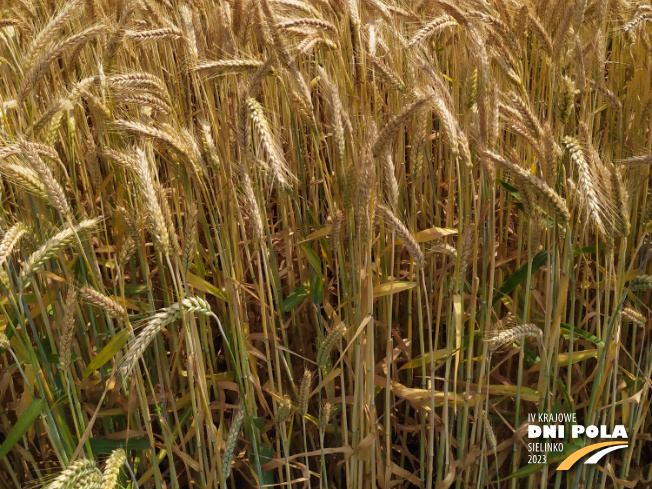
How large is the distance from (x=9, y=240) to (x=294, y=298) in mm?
777

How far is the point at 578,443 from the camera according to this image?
1649mm

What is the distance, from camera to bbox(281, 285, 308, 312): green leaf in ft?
5.54

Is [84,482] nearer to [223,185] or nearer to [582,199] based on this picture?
[223,185]

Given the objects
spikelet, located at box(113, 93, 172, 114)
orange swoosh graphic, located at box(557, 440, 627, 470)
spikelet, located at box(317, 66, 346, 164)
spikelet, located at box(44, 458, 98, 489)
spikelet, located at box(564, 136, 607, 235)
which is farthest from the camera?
orange swoosh graphic, located at box(557, 440, 627, 470)

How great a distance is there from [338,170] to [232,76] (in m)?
0.43

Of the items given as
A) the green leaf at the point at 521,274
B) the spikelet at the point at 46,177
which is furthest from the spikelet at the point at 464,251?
the spikelet at the point at 46,177

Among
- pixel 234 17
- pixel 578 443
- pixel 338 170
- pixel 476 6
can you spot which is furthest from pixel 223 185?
pixel 578 443

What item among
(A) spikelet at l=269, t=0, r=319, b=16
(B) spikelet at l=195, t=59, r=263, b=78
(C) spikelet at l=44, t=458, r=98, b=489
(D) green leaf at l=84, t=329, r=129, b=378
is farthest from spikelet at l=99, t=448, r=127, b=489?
(A) spikelet at l=269, t=0, r=319, b=16

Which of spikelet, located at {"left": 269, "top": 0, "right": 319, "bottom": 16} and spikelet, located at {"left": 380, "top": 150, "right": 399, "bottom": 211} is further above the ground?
spikelet, located at {"left": 269, "top": 0, "right": 319, "bottom": 16}

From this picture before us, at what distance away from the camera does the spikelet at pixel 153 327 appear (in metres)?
1.15

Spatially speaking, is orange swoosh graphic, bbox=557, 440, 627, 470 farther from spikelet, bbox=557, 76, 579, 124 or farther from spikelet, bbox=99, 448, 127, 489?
spikelet, bbox=99, 448, 127, 489

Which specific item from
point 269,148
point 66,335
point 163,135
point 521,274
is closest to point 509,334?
point 521,274

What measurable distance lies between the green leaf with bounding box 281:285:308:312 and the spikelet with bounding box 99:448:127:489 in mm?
590

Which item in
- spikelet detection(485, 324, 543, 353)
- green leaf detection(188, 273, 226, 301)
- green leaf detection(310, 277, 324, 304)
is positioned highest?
green leaf detection(188, 273, 226, 301)
